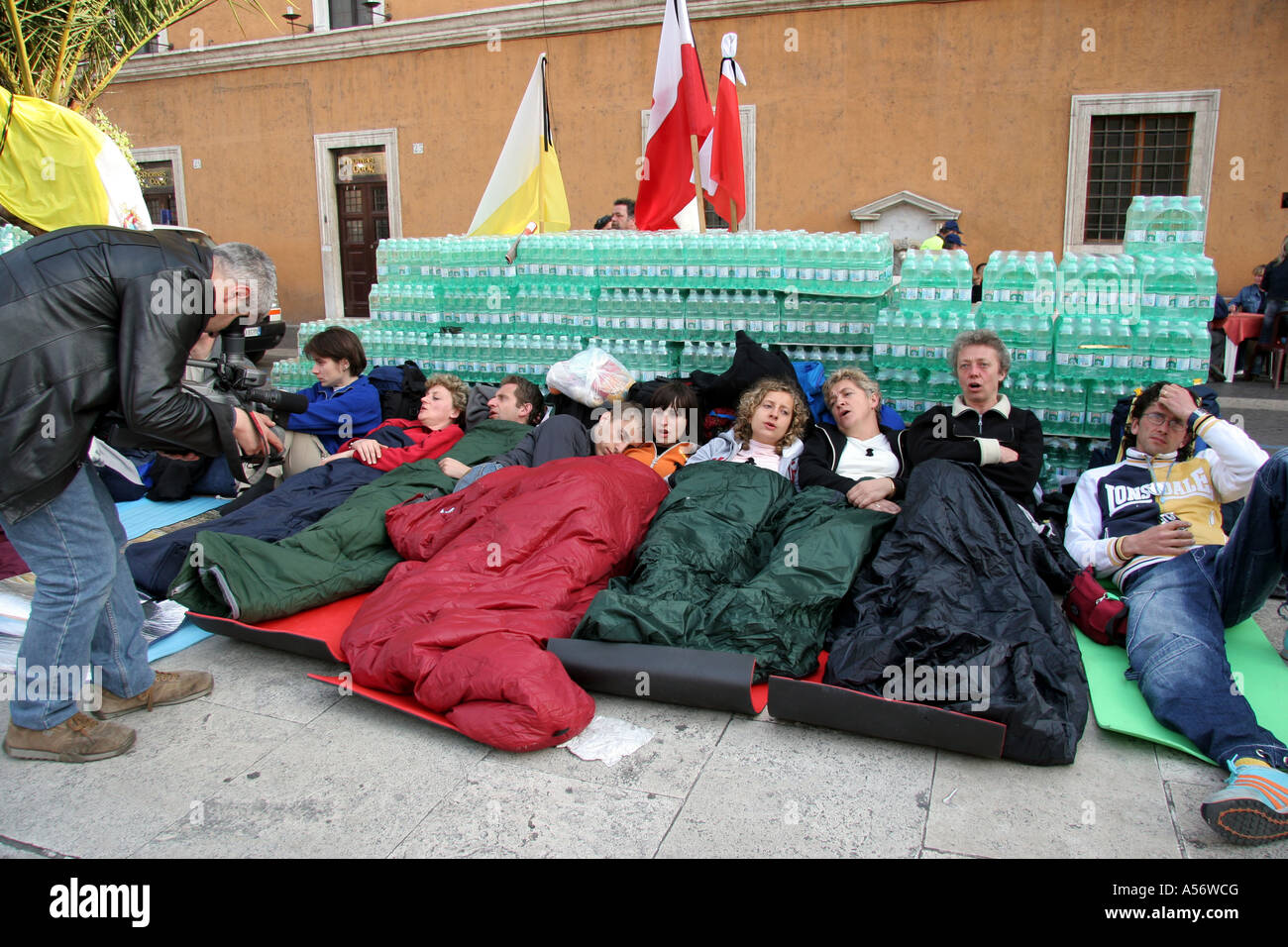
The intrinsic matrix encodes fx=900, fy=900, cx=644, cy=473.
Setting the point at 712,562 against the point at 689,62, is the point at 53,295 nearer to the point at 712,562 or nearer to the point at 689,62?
the point at 712,562

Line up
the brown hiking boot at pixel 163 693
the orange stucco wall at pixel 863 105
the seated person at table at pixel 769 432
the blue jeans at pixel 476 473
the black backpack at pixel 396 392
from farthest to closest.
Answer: the orange stucco wall at pixel 863 105 → the black backpack at pixel 396 392 → the blue jeans at pixel 476 473 → the seated person at table at pixel 769 432 → the brown hiking boot at pixel 163 693

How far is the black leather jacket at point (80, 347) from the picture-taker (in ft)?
8.62

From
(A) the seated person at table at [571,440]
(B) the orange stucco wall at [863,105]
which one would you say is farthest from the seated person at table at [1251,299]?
(A) the seated person at table at [571,440]

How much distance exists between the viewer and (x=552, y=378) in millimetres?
5750

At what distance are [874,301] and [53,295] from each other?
4467 millimetres

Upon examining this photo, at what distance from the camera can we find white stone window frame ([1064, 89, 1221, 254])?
1194 cm

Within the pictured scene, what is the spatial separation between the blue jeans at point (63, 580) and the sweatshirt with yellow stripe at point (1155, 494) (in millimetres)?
3737

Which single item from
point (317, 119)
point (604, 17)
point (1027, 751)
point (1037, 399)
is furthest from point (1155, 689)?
point (317, 119)

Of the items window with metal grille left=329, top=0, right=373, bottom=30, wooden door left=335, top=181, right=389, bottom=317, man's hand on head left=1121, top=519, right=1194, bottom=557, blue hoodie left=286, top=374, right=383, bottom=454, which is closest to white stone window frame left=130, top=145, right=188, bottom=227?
wooden door left=335, top=181, right=389, bottom=317

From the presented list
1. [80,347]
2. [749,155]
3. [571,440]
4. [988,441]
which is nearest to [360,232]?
[749,155]

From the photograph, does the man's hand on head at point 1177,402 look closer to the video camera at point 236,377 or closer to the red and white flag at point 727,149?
the video camera at point 236,377

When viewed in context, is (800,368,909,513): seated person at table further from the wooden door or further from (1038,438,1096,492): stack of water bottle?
the wooden door

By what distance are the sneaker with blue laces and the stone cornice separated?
1283cm

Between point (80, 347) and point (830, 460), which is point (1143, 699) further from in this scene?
point (80, 347)
